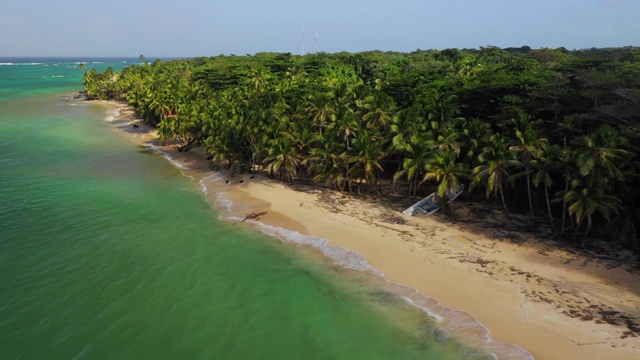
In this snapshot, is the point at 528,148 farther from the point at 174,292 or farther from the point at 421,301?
the point at 174,292

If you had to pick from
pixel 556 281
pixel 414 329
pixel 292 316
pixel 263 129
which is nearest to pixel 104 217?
pixel 263 129

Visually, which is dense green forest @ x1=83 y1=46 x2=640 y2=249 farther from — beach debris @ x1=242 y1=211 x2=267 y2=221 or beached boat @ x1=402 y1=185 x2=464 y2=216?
beach debris @ x1=242 y1=211 x2=267 y2=221

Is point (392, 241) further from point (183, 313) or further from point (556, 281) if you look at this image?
point (183, 313)

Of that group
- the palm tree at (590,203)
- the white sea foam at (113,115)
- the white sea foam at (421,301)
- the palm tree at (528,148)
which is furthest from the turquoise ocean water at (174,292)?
the white sea foam at (113,115)

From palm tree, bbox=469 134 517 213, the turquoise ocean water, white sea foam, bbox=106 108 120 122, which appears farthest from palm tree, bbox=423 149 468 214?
white sea foam, bbox=106 108 120 122

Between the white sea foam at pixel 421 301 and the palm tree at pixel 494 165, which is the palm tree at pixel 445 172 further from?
the white sea foam at pixel 421 301

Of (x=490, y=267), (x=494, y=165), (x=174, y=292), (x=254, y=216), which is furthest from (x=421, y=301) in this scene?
(x=254, y=216)
